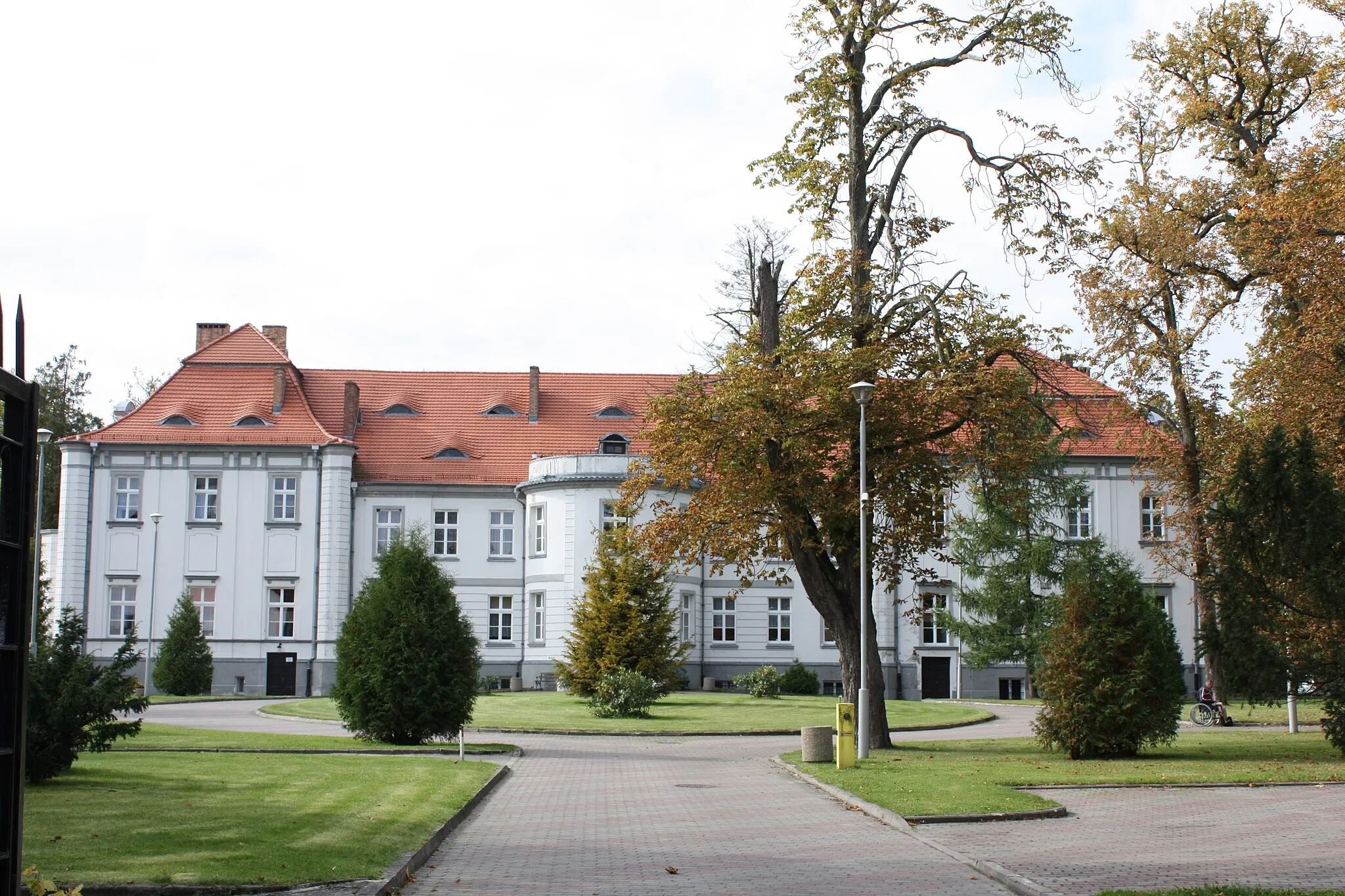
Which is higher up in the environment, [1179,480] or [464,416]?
[464,416]

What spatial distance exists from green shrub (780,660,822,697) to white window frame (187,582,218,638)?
21.5 m

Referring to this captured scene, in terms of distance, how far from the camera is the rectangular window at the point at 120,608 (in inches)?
2009

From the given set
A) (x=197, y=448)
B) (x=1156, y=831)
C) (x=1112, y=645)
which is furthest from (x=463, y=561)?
(x=1156, y=831)

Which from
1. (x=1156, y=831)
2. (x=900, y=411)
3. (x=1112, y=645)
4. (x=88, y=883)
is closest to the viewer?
(x=88, y=883)

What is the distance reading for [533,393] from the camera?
57.1 meters

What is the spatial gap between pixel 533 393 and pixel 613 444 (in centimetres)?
652

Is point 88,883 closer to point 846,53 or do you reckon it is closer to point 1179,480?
point 846,53

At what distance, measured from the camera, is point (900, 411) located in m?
24.2

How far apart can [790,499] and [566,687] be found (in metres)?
22.3

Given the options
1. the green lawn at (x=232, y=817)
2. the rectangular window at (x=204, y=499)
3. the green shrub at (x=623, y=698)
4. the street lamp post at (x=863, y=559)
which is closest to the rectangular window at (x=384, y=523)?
the rectangular window at (x=204, y=499)

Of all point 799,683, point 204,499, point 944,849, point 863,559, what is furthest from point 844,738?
point 204,499

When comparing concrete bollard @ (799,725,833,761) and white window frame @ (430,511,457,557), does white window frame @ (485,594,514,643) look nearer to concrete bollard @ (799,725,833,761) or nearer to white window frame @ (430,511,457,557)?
white window frame @ (430,511,457,557)

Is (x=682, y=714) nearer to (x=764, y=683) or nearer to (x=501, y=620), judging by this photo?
(x=764, y=683)

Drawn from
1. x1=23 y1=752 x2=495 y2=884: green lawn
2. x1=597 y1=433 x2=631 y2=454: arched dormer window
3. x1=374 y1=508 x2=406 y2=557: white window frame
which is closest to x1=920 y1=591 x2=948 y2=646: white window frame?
x1=597 y1=433 x2=631 y2=454: arched dormer window
